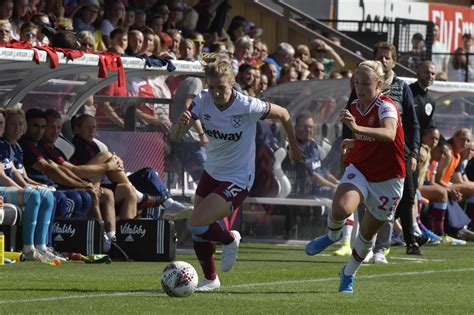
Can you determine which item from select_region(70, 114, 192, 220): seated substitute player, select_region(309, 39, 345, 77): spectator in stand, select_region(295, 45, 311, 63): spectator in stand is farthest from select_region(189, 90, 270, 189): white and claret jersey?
select_region(309, 39, 345, 77): spectator in stand

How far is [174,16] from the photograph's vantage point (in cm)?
2255

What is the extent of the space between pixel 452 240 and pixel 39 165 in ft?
22.0

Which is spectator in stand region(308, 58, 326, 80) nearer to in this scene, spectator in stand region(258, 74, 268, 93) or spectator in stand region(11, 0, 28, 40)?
spectator in stand region(258, 74, 268, 93)

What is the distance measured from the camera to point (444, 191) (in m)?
19.6

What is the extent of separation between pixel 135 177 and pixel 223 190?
189 inches

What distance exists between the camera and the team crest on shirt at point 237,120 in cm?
1152

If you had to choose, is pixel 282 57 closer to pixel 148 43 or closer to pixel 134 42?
pixel 148 43

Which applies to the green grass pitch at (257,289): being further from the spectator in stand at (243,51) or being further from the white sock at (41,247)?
the spectator in stand at (243,51)

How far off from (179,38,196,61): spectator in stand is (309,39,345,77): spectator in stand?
4.61 meters

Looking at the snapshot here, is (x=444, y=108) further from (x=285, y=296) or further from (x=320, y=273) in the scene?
(x=285, y=296)

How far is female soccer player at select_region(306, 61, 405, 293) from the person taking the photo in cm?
1105

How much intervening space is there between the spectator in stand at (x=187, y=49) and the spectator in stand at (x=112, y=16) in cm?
108

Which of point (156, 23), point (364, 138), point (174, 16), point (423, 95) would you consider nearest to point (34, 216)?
point (364, 138)

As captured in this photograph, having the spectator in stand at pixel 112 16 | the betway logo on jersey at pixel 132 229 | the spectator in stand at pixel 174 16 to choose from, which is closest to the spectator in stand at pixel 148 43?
the spectator in stand at pixel 112 16
